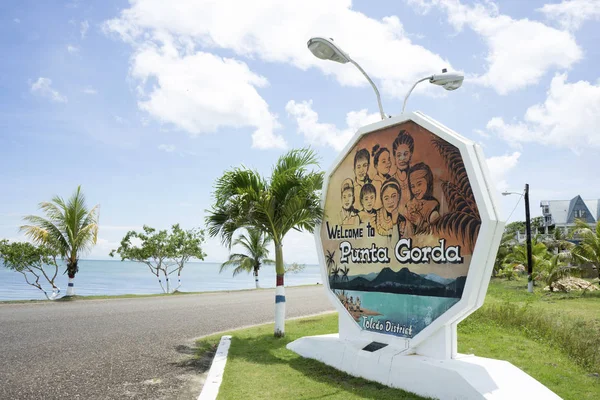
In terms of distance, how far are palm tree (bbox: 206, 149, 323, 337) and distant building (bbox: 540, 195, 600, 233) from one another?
6626 cm

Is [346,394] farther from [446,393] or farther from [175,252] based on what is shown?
[175,252]

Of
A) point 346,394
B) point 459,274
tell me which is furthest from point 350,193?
point 346,394

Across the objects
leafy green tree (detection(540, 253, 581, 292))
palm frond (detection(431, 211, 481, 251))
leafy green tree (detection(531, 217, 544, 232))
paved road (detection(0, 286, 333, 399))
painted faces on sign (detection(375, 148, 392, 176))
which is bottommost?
paved road (detection(0, 286, 333, 399))

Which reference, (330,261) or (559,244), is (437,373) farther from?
(559,244)

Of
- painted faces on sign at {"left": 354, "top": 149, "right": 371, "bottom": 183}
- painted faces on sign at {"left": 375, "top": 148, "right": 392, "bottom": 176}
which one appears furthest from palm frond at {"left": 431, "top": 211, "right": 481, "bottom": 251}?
painted faces on sign at {"left": 354, "top": 149, "right": 371, "bottom": 183}

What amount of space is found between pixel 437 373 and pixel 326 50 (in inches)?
239

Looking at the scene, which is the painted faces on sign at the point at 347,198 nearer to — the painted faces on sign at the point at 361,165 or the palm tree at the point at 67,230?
the painted faces on sign at the point at 361,165

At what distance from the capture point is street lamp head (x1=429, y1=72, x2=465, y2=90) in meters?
8.67

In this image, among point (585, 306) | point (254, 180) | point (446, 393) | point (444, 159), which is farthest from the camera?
point (585, 306)

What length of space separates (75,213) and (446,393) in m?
19.6

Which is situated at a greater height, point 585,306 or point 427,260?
point 427,260

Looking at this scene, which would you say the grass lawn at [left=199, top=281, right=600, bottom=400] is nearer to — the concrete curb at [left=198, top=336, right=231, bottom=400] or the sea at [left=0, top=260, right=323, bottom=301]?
the concrete curb at [left=198, top=336, right=231, bottom=400]

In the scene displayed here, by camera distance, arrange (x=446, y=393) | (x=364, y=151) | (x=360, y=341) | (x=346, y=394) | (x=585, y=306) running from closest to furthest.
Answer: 1. (x=446, y=393)
2. (x=346, y=394)
3. (x=360, y=341)
4. (x=364, y=151)
5. (x=585, y=306)

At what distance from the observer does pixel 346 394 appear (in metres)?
6.19
